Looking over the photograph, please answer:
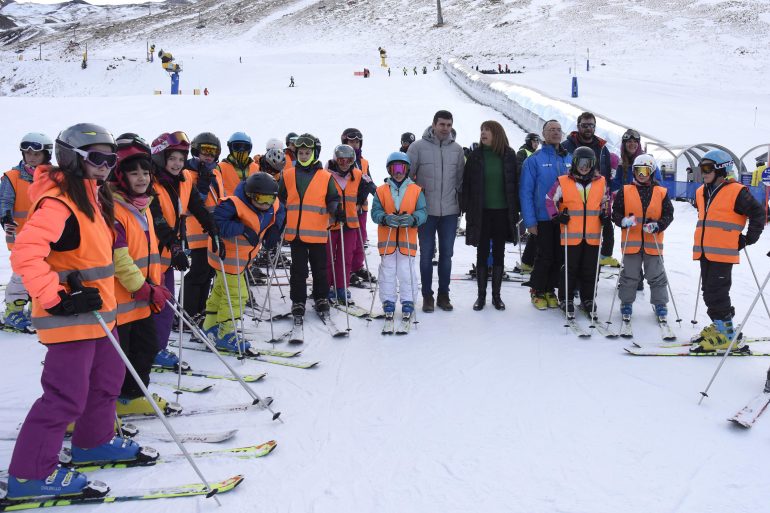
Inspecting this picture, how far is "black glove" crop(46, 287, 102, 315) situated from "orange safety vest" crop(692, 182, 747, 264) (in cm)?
450

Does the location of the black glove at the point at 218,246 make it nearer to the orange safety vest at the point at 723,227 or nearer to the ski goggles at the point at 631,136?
the orange safety vest at the point at 723,227

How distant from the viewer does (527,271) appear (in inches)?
296

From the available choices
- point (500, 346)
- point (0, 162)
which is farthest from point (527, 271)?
point (0, 162)

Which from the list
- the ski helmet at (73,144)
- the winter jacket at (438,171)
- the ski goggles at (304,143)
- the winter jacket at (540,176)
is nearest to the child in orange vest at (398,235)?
the winter jacket at (438,171)

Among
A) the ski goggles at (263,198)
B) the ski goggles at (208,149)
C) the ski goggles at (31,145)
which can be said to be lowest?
the ski goggles at (263,198)

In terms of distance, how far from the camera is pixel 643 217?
18.1ft

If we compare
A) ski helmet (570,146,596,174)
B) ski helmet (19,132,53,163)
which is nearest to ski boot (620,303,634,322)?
ski helmet (570,146,596,174)

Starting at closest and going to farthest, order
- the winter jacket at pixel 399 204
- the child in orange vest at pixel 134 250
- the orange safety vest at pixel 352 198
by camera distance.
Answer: the child in orange vest at pixel 134 250 → the winter jacket at pixel 399 204 → the orange safety vest at pixel 352 198

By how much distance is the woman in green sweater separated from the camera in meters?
5.93

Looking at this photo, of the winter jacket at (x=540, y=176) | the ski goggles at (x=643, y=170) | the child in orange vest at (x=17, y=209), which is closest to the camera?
the child in orange vest at (x=17, y=209)

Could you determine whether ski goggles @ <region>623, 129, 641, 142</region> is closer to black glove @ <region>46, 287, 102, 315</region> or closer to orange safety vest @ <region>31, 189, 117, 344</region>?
orange safety vest @ <region>31, 189, 117, 344</region>

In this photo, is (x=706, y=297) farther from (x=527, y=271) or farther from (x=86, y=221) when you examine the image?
(x=86, y=221)

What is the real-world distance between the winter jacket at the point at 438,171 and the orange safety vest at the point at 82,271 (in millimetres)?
3561

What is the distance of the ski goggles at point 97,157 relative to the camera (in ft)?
8.93
